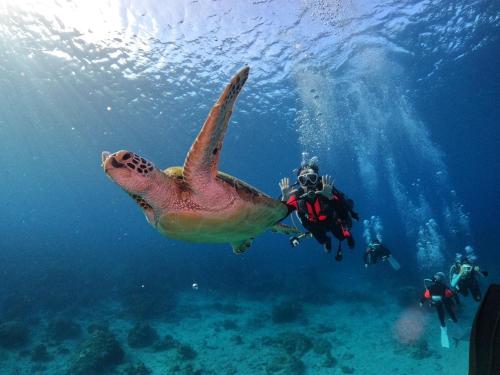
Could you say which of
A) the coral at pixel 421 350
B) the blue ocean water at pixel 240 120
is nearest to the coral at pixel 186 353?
the blue ocean water at pixel 240 120

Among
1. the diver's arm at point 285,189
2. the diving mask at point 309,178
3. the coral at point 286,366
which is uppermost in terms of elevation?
the diving mask at point 309,178

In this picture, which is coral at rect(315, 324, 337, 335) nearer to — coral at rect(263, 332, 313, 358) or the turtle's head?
coral at rect(263, 332, 313, 358)

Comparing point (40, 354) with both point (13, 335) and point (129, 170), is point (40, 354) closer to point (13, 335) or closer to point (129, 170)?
point (13, 335)

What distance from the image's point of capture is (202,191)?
147 inches

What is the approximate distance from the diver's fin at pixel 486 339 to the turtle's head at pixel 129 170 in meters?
2.93

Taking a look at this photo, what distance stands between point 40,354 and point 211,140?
1257 cm

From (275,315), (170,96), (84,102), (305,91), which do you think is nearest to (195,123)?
(170,96)

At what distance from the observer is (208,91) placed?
22844 millimetres

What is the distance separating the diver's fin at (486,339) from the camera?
3.08ft

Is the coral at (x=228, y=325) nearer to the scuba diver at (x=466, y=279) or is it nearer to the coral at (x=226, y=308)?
the coral at (x=226, y=308)

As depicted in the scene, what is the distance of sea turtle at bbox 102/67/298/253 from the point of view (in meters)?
3.13

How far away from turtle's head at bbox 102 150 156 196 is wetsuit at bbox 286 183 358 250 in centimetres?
274

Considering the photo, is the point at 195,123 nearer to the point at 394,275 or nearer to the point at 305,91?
the point at 305,91

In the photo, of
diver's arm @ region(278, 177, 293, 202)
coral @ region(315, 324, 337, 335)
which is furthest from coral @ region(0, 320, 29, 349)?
diver's arm @ region(278, 177, 293, 202)
